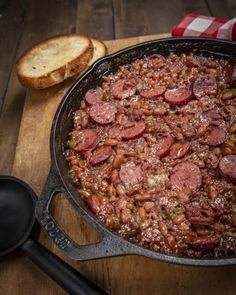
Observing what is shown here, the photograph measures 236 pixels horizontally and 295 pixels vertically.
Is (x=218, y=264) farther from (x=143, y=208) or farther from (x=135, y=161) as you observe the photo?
(x=135, y=161)

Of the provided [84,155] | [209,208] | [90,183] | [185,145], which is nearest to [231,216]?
[209,208]

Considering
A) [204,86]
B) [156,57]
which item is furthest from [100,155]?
[156,57]

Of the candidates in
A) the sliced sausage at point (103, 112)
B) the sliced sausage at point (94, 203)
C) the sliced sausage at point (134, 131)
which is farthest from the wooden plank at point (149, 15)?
the sliced sausage at point (94, 203)

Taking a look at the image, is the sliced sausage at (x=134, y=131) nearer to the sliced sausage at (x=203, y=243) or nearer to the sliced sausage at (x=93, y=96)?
the sliced sausage at (x=93, y=96)

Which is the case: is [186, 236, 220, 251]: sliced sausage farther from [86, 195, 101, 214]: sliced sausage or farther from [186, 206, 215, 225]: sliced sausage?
[86, 195, 101, 214]: sliced sausage

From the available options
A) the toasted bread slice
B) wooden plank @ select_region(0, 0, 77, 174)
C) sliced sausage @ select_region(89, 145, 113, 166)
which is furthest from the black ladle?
the toasted bread slice

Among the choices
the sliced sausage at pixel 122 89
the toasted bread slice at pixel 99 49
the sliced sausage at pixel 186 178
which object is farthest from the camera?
the toasted bread slice at pixel 99 49
